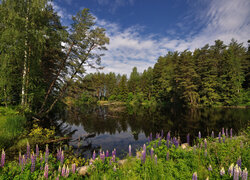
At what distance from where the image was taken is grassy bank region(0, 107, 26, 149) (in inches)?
260

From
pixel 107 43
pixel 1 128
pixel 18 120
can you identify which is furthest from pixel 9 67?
pixel 107 43

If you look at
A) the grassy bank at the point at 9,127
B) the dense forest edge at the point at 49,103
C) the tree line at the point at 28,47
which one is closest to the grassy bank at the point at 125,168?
the dense forest edge at the point at 49,103

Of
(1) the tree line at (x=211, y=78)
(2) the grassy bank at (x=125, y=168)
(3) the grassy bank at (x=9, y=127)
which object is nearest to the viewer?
(2) the grassy bank at (x=125, y=168)

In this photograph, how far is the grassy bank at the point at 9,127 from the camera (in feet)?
21.7

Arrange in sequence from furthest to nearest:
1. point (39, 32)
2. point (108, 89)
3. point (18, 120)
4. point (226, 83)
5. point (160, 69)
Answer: point (108, 89) → point (160, 69) → point (226, 83) → point (39, 32) → point (18, 120)

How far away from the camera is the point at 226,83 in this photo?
108 ft

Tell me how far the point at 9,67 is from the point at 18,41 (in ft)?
7.01

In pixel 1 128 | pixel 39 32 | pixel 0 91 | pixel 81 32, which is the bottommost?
pixel 1 128

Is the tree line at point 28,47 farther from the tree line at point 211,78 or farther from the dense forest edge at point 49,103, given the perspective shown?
the tree line at point 211,78

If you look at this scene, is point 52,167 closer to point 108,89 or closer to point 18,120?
point 18,120

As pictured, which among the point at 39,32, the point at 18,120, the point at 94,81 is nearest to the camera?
the point at 18,120

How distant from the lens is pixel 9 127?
7359mm

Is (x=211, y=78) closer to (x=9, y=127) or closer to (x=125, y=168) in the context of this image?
(x=125, y=168)

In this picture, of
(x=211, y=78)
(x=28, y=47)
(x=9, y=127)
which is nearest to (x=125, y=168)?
(x=9, y=127)
